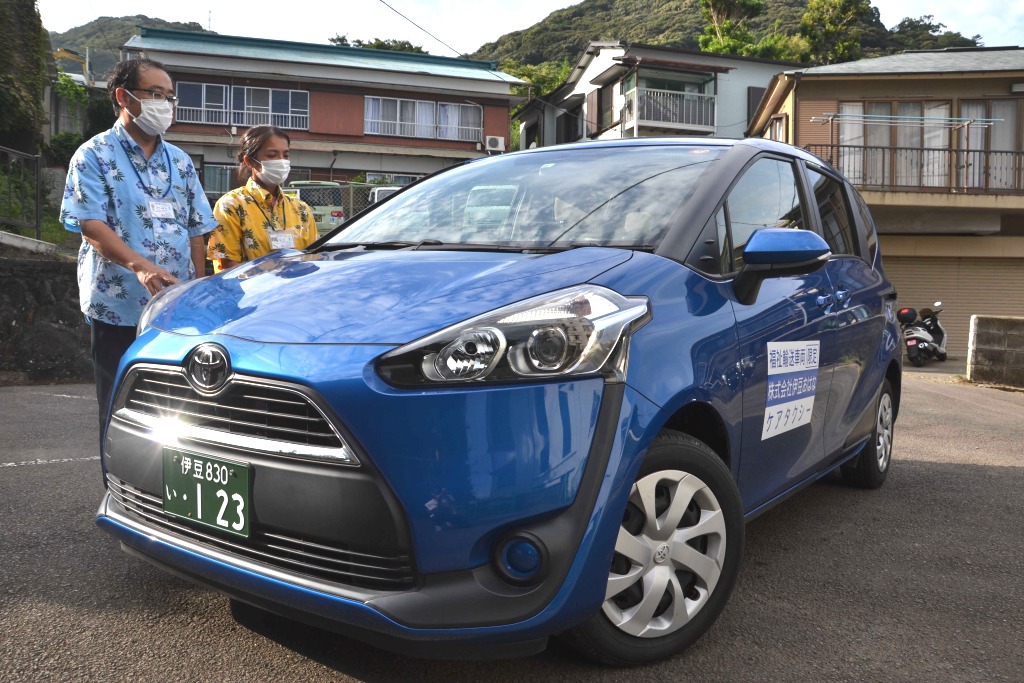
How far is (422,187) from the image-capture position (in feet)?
11.1

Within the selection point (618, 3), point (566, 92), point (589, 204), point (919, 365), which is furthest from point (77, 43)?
point (589, 204)

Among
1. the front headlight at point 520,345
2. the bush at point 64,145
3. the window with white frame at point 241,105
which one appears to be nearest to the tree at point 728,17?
the window with white frame at point 241,105

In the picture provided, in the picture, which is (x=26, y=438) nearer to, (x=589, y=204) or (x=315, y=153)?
(x=589, y=204)

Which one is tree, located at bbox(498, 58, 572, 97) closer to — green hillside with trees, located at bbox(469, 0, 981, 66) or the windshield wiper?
green hillside with trees, located at bbox(469, 0, 981, 66)

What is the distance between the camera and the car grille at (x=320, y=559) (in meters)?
1.75

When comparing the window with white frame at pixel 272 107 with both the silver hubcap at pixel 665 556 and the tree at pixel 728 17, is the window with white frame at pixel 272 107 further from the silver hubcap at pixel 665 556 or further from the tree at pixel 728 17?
the silver hubcap at pixel 665 556

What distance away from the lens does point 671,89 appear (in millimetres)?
29875

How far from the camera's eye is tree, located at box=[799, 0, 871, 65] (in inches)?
1441

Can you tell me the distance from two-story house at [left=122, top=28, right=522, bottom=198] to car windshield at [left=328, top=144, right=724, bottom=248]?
2444 cm

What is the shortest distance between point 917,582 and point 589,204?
69.1 inches

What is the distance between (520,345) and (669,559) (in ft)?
2.42

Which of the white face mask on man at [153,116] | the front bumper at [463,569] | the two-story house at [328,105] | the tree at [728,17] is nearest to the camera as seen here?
the front bumper at [463,569]

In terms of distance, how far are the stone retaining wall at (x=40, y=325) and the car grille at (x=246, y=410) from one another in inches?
235

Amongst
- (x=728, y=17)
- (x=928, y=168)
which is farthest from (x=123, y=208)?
(x=728, y=17)
